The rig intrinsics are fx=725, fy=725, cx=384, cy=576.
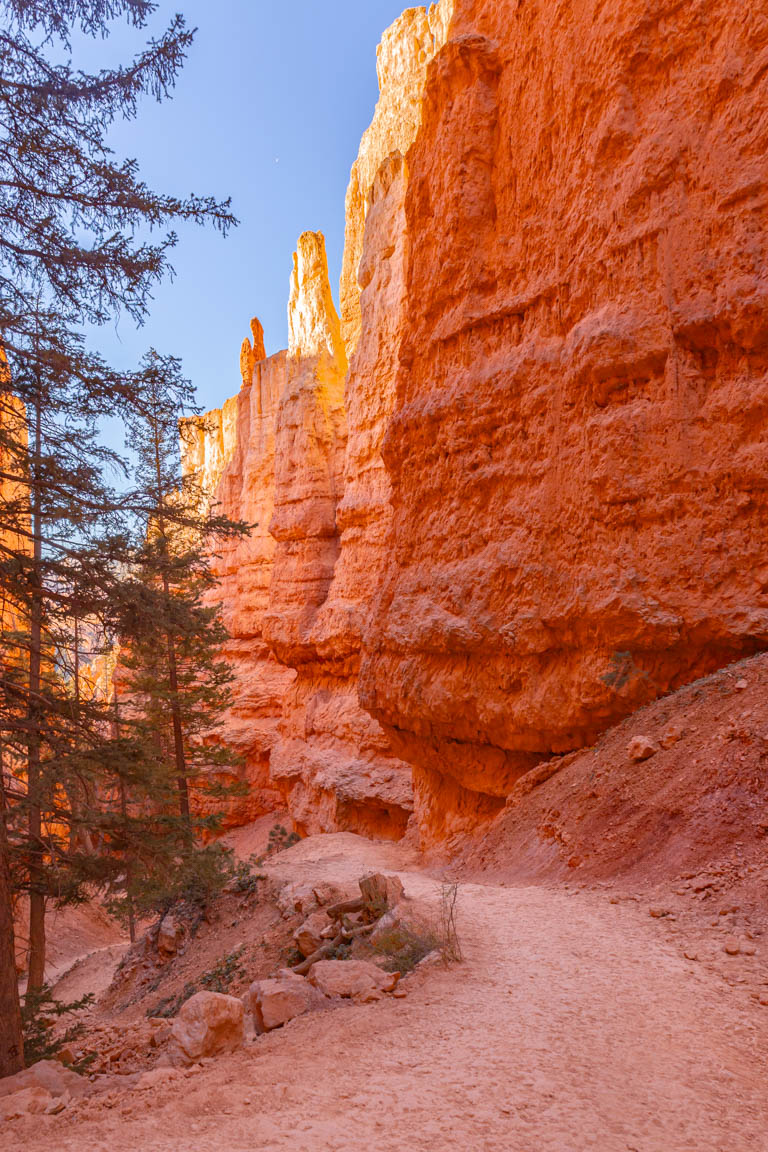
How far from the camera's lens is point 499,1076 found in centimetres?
358

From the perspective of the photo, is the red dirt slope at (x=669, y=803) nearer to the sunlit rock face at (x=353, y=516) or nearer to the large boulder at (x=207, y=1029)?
the large boulder at (x=207, y=1029)

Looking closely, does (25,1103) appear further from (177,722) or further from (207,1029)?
(177,722)

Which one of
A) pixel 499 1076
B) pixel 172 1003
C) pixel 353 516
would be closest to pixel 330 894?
pixel 172 1003

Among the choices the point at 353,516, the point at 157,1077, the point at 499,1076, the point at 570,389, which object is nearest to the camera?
the point at 499,1076

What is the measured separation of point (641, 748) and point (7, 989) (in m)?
6.39

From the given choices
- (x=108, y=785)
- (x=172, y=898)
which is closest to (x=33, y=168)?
(x=108, y=785)

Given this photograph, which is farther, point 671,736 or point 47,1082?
point 671,736

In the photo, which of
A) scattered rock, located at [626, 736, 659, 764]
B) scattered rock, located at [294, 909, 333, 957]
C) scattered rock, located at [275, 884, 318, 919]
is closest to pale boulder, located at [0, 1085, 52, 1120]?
scattered rock, located at [294, 909, 333, 957]

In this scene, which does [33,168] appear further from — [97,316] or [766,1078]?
[766,1078]

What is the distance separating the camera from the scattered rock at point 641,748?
8.06 m

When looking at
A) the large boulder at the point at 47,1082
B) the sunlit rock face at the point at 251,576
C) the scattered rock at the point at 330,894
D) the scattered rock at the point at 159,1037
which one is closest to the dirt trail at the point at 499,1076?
the large boulder at the point at 47,1082

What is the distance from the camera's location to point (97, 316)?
20.8ft

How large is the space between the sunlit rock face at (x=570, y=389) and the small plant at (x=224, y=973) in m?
4.68

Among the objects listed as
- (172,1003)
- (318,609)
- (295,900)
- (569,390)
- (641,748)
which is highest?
(569,390)
